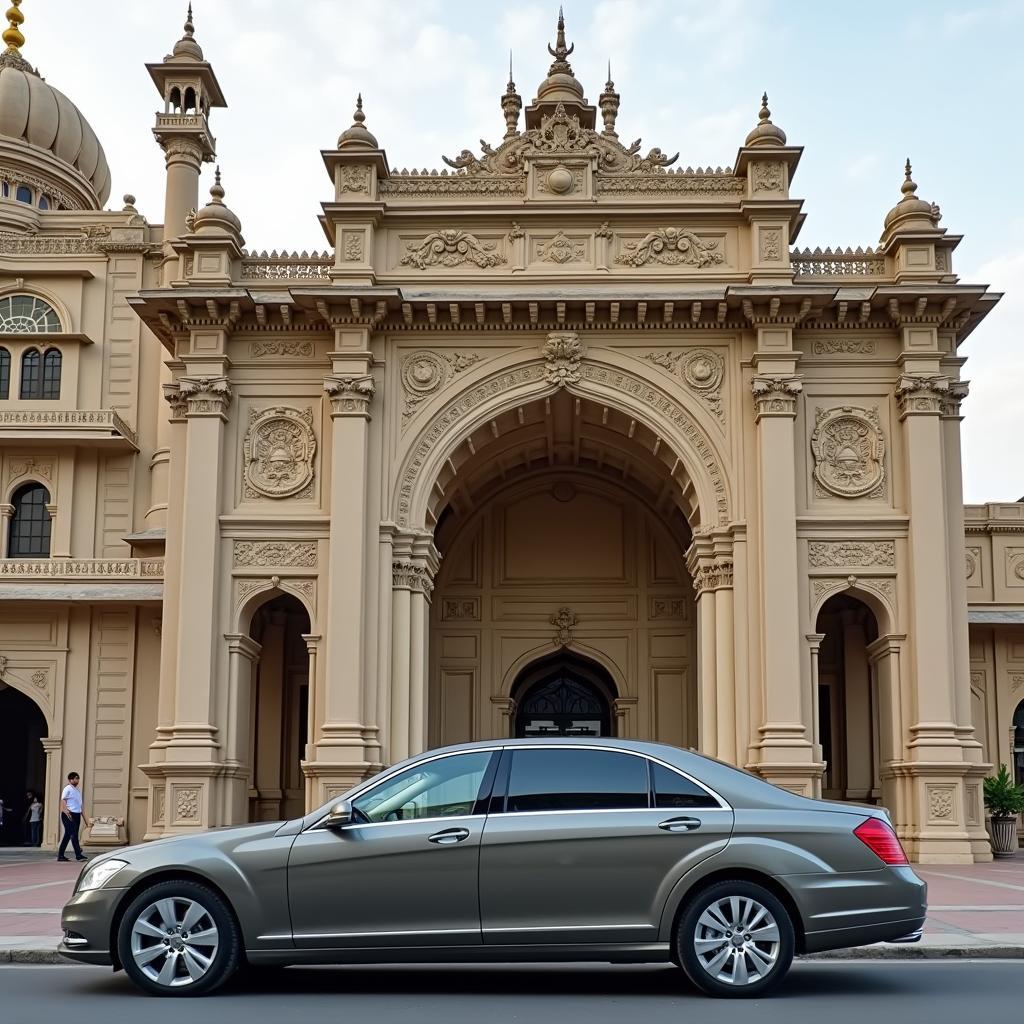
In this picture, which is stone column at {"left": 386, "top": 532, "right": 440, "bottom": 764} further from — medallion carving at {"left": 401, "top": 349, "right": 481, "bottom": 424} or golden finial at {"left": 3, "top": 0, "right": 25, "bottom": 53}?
golden finial at {"left": 3, "top": 0, "right": 25, "bottom": 53}

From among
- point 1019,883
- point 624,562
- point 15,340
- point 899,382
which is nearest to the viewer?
point 1019,883

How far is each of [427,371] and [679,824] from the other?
17.8m

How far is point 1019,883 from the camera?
61.6ft

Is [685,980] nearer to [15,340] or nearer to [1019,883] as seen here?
[1019,883]

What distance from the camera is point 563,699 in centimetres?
3194

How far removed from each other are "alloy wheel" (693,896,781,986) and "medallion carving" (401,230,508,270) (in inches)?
746

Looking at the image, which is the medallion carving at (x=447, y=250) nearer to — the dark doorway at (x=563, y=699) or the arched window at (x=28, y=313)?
the dark doorway at (x=563, y=699)

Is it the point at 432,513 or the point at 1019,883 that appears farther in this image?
the point at 432,513

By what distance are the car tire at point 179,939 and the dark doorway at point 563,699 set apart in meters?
22.2

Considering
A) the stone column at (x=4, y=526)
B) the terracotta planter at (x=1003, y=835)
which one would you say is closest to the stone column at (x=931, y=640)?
the terracotta planter at (x=1003, y=835)

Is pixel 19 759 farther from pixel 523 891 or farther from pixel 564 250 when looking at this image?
pixel 523 891

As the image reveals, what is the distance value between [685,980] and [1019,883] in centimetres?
1057

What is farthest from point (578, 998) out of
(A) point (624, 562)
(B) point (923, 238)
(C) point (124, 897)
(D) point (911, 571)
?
(A) point (624, 562)

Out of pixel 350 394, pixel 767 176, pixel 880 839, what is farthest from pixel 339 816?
pixel 767 176
